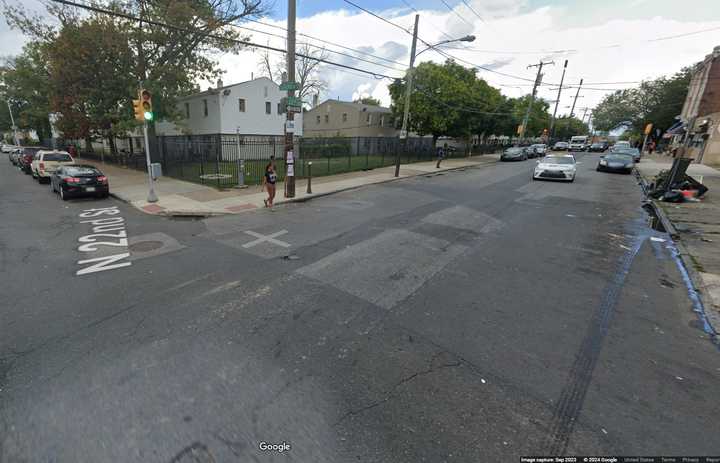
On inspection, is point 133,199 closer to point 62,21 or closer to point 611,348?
point 611,348

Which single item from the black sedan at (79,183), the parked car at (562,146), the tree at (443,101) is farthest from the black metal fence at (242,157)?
the parked car at (562,146)

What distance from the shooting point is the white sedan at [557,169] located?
17.0 metres

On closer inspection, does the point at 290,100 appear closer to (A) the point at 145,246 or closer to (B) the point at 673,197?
(A) the point at 145,246

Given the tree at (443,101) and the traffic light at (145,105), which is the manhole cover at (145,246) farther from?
the tree at (443,101)

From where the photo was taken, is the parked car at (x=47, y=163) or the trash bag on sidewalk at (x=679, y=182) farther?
the parked car at (x=47, y=163)

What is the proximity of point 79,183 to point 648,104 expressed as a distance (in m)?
74.1

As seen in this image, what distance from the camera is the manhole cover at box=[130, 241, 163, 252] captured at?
6.53 metres

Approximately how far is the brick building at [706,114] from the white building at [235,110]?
114 ft

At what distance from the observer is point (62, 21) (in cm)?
1866

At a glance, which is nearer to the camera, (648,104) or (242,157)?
(242,157)

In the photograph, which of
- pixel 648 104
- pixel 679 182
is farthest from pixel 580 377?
pixel 648 104

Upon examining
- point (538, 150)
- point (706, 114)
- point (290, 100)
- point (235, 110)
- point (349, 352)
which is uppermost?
point (706, 114)

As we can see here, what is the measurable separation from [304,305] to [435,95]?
1180 inches

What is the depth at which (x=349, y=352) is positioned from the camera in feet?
11.0
